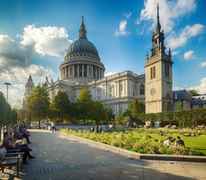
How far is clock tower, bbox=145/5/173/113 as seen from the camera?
257ft

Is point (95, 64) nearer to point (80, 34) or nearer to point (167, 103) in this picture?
point (80, 34)

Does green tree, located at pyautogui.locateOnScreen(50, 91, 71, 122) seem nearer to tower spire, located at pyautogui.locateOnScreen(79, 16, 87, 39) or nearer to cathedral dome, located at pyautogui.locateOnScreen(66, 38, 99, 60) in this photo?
cathedral dome, located at pyautogui.locateOnScreen(66, 38, 99, 60)

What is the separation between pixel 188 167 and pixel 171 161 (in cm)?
141

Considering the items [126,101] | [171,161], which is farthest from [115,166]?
[126,101]

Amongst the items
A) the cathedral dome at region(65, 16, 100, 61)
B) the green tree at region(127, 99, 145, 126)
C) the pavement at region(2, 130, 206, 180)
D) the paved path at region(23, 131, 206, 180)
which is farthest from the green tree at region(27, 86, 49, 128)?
the cathedral dome at region(65, 16, 100, 61)

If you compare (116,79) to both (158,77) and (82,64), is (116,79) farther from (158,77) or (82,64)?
(158,77)

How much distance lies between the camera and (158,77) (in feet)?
261

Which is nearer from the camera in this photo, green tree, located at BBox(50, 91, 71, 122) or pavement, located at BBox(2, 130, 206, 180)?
pavement, located at BBox(2, 130, 206, 180)

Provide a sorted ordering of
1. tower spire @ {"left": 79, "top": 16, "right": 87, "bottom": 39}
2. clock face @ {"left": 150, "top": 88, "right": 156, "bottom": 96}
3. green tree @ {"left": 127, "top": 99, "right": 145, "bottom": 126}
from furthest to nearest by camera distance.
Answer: tower spire @ {"left": 79, "top": 16, "right": 87, "bottom": 39}, clock face @ {"left": 150, "top": 88, "right": 156, "bottom": 96}, green tree @ {"left": 127, "top": 99, "right": 145, "bottom": 126}

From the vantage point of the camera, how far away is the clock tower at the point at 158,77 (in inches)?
3078

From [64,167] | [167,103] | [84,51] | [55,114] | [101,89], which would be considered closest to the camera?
[64,167]

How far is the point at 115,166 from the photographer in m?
11.0

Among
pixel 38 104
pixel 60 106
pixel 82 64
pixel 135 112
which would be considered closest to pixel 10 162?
pixel 38 104

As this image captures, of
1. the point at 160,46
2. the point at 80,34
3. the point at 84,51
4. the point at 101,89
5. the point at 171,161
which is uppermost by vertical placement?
the point at 80,34
